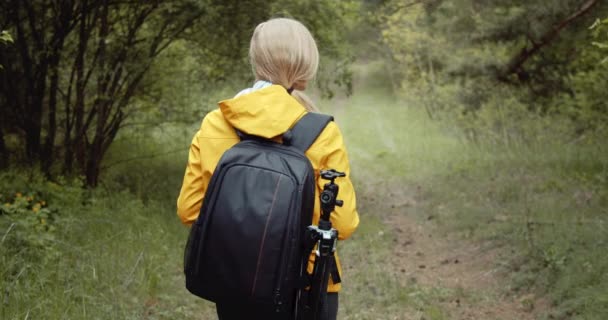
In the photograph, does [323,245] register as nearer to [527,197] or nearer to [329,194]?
[329,194]

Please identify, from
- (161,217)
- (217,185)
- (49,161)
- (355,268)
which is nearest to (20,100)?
(49,161)

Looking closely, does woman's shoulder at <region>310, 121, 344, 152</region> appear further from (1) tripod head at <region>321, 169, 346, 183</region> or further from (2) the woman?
(1) tripod head at <region>321, 169, 346, 183</region>

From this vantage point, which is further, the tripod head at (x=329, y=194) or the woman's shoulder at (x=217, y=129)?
the woman's shoulder at (x=217, y=129)

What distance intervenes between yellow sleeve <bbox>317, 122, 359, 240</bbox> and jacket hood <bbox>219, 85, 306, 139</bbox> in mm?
161

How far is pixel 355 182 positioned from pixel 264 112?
34.4 feet

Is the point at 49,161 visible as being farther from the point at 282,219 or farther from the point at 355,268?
the point at 282,219

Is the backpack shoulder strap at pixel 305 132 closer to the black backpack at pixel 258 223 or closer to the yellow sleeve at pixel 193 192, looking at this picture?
the black backpack at pixel 258 223

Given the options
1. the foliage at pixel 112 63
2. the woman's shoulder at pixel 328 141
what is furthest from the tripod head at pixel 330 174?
the foliage at pixel 112 63

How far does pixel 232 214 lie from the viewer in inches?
86.2

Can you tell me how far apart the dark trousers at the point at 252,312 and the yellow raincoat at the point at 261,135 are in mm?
239

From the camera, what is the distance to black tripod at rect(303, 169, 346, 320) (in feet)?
7.20

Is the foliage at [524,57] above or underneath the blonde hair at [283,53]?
above

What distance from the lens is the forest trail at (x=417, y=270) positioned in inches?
204

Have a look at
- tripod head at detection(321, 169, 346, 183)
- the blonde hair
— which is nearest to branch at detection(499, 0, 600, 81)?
the blonde hair
